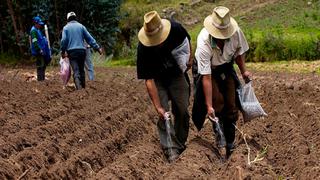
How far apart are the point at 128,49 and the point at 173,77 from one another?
17161 mm

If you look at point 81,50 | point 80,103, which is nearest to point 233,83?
point 80,103

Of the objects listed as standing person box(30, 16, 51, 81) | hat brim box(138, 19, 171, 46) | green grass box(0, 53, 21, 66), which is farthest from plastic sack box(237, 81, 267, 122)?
green grass box(0, 53, 21, 66)

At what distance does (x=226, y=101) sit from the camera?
7.48 metres

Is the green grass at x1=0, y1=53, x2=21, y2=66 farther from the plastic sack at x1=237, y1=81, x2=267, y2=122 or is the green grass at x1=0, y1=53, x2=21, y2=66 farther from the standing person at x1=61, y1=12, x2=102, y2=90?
the plastic sack at x1=237, y1=81, x2=267, y2=122

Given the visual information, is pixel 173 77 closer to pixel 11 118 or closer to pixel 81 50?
pixel 11 118

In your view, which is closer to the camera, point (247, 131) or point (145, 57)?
point (145, 57)

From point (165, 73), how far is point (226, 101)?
0.73 m

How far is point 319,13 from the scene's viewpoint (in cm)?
2423

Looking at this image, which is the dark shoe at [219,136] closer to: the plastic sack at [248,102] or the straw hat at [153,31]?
the plastic sack at [248,102]

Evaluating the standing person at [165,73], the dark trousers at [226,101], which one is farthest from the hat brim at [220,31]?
the dark trousers at [226,101]

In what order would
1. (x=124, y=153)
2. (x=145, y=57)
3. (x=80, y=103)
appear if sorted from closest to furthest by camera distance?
(x=145, y=57) → (x=124, y=153) → (x=80, y=103)

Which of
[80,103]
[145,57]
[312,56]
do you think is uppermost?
[145,57]

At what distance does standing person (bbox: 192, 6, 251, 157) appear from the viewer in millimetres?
7055

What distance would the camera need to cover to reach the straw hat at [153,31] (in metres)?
7.01
